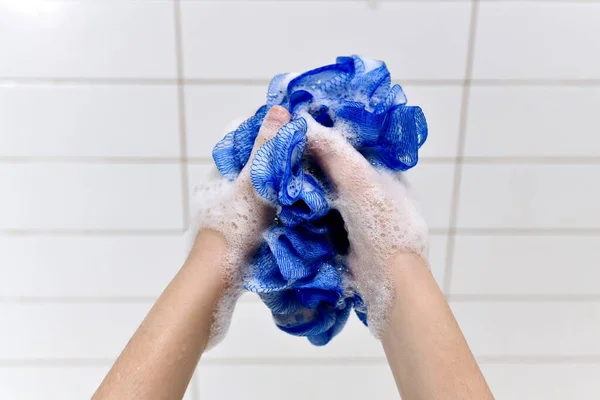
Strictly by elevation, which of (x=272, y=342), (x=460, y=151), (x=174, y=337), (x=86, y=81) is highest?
(x=86, y=81)

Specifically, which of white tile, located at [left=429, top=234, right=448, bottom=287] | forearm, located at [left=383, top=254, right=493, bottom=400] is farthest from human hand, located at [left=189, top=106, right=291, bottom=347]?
white tile, located at [left=429, top=234, right=448, bottom=287]

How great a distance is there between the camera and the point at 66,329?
1029 mm

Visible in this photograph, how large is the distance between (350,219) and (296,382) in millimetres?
606

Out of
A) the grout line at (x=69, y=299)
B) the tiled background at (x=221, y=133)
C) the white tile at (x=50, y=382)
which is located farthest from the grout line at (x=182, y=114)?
the white tile at (x=50, y=382)

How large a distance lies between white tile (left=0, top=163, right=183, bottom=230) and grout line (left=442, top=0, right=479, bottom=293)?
1.75 feet

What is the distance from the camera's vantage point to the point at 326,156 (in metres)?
0.60

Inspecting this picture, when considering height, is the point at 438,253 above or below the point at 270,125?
below

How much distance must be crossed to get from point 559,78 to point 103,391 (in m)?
0.90

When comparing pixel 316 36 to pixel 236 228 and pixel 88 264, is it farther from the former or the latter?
pixel 88 264

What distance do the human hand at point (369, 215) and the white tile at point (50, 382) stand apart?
654 mm

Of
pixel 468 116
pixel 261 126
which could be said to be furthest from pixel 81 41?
pixel 468 116

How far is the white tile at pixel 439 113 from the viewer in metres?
0.91

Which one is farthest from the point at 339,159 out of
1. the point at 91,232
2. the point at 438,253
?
the point at 91,232

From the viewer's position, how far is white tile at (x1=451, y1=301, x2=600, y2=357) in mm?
1043
